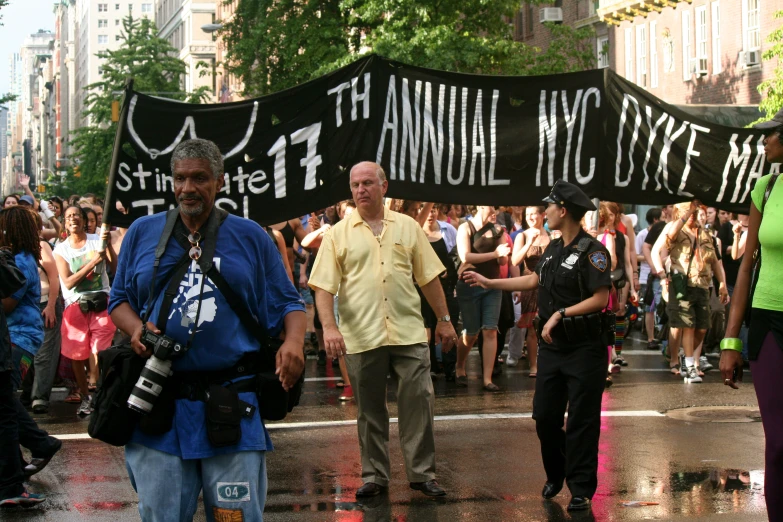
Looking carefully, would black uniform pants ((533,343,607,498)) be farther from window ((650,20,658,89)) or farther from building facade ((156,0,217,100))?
building facade ((156,0,217,100))

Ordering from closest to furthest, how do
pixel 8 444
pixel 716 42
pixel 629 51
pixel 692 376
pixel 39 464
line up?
pixel 8 444 → pixel 39 464 → pixel 692 376 → pixel 716 42 → pixel 629 51

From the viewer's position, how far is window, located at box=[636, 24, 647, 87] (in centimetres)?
3766

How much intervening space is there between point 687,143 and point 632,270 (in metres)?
3.82

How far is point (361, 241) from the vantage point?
743cm

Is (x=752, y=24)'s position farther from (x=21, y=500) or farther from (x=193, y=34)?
(x=193, y=34)

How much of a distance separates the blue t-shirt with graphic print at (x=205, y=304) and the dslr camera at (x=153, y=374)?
7 cm

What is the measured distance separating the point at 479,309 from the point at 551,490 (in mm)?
5274

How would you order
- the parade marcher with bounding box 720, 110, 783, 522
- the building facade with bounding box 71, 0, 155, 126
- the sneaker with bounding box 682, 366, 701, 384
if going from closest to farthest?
1. the parade marcher with bounding box 720, 110, 783, 522
2. the sneaker with bounding box 682, 366, 701, 384
3. the building facade with bounding box 71, 0, 155, 126

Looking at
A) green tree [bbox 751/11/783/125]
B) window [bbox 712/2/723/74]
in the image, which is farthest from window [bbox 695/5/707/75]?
green tree [bbox 751/11/783/125]

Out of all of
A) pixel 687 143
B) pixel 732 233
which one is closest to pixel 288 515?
pixel 687 143

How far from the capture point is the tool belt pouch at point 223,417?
4324mm

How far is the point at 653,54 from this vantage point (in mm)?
37094

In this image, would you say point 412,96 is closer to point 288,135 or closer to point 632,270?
point 288,135

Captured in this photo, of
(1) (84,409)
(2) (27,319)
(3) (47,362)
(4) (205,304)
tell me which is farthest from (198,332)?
(3) (47,362)
